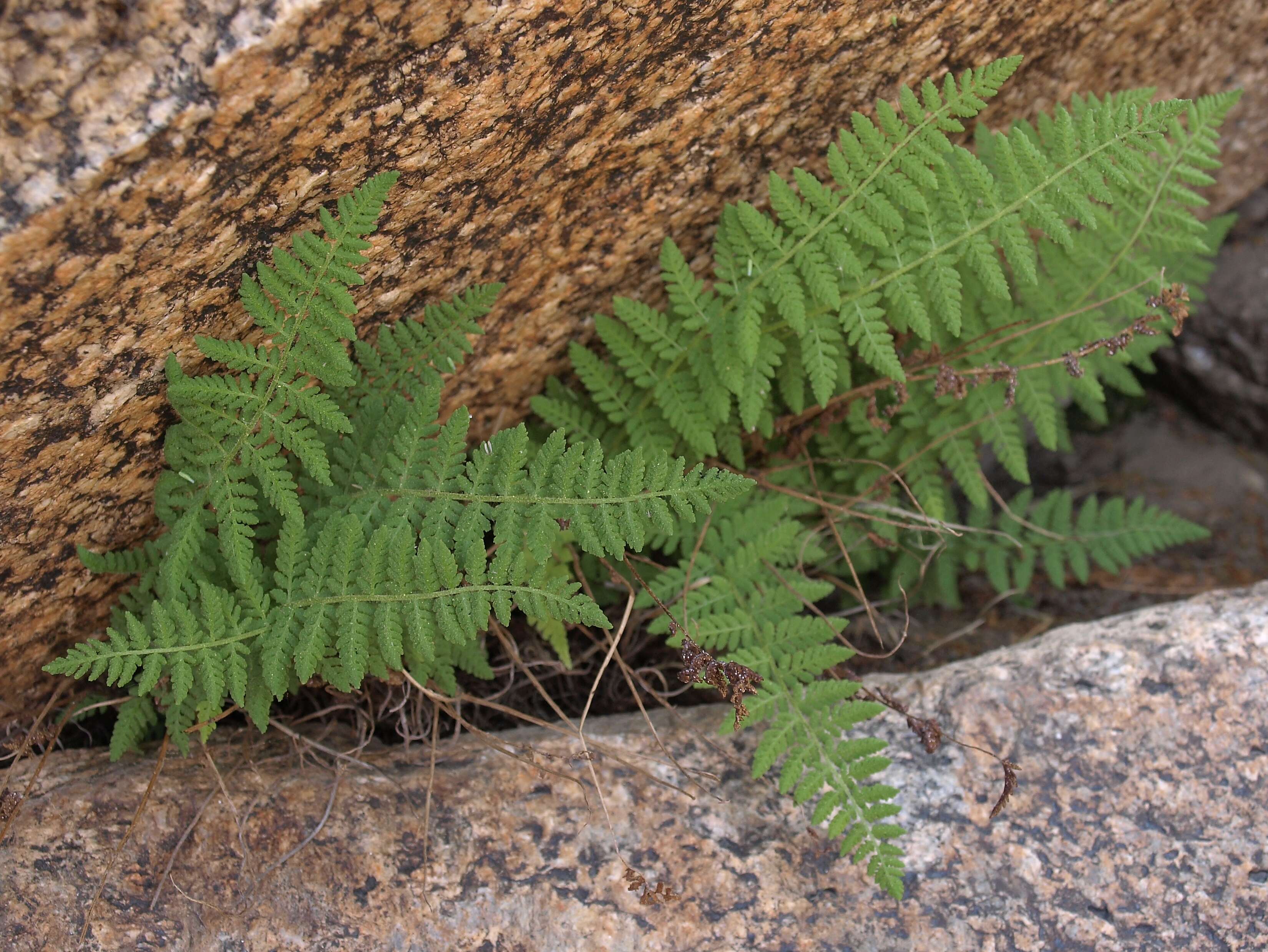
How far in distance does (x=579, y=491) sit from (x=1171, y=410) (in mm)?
3553

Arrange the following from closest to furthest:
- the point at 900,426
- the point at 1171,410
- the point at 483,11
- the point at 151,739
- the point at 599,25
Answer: the point at 483,11, the point at 599,25, the point at 151,739, the point at 900,426, the point at 1171,410

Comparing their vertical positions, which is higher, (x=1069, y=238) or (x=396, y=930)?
(x=1069, y=238)

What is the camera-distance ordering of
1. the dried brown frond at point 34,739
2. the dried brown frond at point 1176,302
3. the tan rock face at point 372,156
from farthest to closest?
the dried brown frond at point 1176,302 < the dried brown frond at point 34,739 < the tan rock face at point 372,156

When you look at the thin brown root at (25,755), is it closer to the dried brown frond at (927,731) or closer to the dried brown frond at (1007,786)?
the dried brown frond at (927,731)

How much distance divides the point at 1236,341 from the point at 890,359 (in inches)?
104

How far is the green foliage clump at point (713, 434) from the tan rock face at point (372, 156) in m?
0.11

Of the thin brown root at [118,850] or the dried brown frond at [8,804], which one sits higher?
the dried brown frond at [8,804]

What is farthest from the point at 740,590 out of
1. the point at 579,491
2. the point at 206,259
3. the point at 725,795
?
the point at 206,259

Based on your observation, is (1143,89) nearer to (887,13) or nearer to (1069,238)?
(1069,238)

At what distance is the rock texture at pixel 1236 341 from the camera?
173 inches

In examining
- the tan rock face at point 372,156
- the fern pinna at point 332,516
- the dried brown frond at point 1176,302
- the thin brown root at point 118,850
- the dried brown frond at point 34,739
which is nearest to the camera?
the tan rock face at point 372,156

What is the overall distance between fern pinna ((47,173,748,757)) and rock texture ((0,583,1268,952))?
0.29m

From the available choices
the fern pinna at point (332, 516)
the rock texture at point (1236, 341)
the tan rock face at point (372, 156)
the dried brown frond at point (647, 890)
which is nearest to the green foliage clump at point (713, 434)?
the fern pinna at point (332, 516)

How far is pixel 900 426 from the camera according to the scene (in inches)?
136
